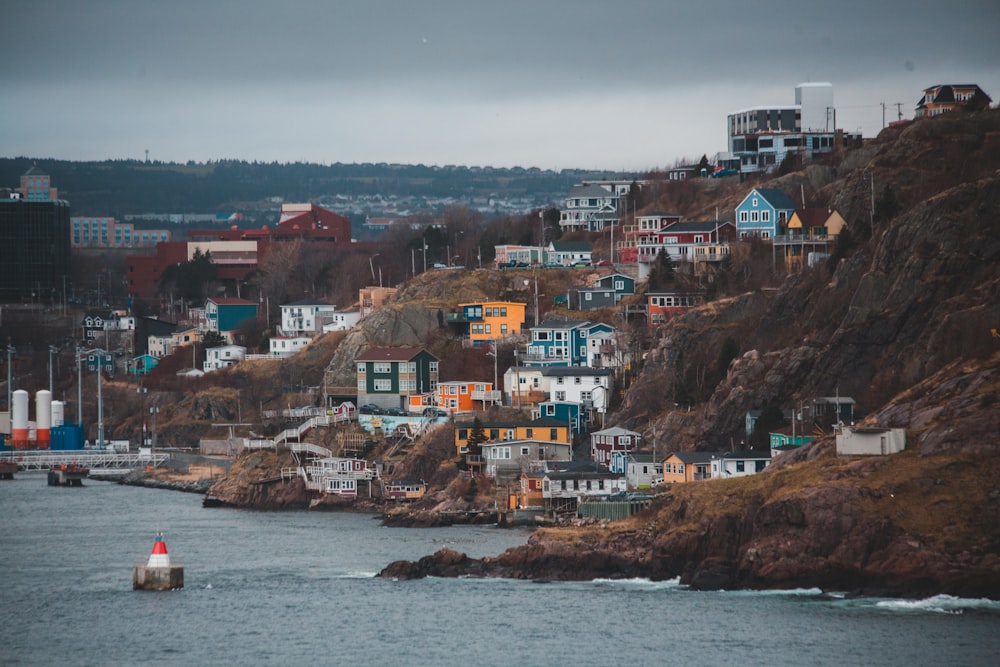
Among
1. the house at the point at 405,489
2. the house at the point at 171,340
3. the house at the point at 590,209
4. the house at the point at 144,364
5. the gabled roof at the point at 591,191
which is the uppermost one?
the gabled roof at the point at 591,191

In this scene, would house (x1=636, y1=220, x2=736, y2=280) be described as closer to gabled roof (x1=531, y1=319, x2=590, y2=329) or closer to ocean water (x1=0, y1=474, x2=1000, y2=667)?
gabled roof (x1=531, y1=319, x2=590, y2=329)

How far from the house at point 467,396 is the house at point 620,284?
31.8 feet

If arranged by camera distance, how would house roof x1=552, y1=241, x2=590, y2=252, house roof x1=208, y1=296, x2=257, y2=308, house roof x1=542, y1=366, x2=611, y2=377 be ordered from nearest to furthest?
house roof x1=542, y1=366, x2=611, y2=377 → house roof x1=552, y1=241, x2=590, y2=252 → house roof x1=208, y1=296, x2=257, y2=308

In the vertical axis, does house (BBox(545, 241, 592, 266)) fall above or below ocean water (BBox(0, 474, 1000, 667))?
above

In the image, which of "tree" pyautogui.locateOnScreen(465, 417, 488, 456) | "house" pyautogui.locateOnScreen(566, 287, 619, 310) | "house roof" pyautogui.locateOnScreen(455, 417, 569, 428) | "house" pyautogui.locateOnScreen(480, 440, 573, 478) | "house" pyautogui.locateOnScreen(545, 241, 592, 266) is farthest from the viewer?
"house" pyautogui.locateOnScreen(545, 241, 592, 266)

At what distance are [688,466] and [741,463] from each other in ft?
7.85

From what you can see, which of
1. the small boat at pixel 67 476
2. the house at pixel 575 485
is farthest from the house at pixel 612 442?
the small boat at pixel 67 476

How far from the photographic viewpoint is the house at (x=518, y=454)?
7519 centimetres

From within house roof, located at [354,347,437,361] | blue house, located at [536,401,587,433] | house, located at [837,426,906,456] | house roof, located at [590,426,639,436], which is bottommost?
house, located at [837,426,906,456]

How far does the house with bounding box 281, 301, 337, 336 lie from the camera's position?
110 meters

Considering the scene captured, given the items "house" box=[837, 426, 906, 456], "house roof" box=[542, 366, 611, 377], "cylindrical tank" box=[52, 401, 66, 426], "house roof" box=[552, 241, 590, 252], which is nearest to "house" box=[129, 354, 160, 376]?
"cylindrical tank" box=[52, 401, 66, 426]

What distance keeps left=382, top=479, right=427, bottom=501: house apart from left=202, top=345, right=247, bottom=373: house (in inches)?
1269

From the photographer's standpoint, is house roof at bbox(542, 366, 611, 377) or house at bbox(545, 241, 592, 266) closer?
house roof at bbox(542, 366, 611, 377)

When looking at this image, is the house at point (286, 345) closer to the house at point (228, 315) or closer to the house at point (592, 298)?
the house at point (228, 315)
